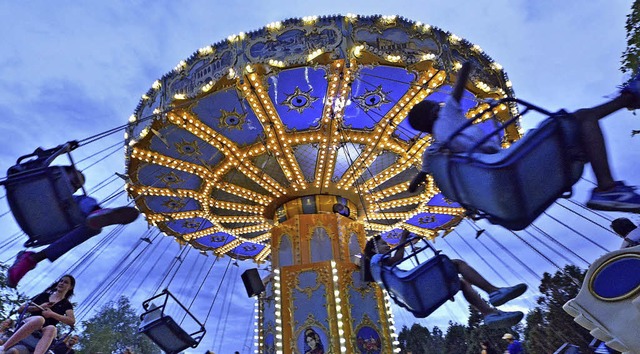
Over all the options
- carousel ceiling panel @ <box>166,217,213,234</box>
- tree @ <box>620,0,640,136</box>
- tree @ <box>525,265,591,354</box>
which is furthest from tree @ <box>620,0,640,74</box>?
tree @ <box>525,265,591,354</box>

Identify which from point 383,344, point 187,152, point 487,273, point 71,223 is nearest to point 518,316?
point 71,223

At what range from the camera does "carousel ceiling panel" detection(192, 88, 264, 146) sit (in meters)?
7.71

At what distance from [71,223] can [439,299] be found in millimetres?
3185

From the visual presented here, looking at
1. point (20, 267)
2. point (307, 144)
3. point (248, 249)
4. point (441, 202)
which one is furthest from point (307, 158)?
point (20, 267)

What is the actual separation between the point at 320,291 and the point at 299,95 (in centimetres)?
376

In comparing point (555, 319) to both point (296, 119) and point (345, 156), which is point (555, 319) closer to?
point (345, 156)

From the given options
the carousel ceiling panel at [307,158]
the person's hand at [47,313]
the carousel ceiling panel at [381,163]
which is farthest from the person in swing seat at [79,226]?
the carousel ceiling panel at [381,163]

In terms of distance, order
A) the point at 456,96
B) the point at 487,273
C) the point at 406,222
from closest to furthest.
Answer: the point at 456,96
the point at 406,222
the point at 487,273

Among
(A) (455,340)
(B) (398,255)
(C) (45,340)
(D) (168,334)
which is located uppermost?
(A) (455,340)

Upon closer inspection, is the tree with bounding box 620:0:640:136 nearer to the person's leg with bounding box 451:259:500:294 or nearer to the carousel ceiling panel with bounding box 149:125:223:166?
the person's leg with bounding box 451:259:500:294

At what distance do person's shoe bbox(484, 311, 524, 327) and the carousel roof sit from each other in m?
2.84

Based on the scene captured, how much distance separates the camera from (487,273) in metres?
52.9

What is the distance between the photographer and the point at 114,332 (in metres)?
24.1

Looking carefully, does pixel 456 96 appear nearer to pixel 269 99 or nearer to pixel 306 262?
pixel 269 99
